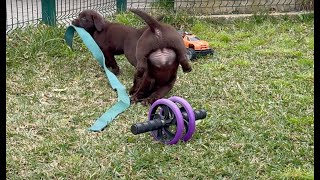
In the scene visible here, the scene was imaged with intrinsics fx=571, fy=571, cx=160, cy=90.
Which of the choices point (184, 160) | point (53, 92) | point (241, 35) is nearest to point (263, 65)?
point (241, 35)

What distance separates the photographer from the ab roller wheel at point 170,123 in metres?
3.67

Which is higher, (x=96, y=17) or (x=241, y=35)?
(x=96, y=17)

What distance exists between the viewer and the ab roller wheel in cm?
367

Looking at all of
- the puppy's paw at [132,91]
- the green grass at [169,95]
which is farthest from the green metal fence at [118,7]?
the puppy's paw at [132,91]

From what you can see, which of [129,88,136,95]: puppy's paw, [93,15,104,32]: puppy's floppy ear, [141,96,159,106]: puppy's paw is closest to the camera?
[141,96,159,106]: puppy's paw

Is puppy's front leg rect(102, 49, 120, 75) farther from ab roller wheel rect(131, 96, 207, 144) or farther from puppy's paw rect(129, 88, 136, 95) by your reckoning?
ab roller wheel rect(131, 96, 207, 144)

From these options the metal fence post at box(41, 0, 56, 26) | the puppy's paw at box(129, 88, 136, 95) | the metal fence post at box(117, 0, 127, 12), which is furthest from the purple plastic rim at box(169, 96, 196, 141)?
the metal fence post at box(117, 0, 127, 12)

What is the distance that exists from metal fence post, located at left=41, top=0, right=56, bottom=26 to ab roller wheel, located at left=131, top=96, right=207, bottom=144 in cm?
305

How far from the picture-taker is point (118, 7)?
7.78 meters

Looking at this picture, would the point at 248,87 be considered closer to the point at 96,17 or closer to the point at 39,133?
the point at 96,17

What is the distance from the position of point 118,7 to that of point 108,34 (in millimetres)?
2392

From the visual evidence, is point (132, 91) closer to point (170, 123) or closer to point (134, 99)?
point (134, 99)
